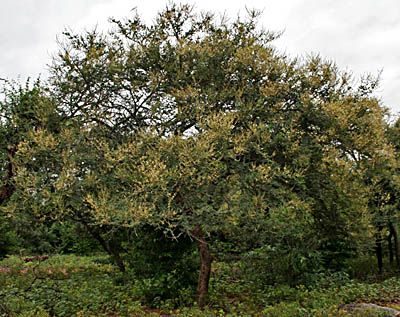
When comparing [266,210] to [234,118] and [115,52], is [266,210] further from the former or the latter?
[115,52]

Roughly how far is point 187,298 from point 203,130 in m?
3.02

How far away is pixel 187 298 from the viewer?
746 centimetres

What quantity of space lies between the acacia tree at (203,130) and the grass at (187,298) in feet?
2.73

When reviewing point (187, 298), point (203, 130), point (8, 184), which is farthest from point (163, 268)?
point (203, 130)

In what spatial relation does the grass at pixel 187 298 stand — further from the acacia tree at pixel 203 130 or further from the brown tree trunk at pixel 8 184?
the brown tree trunk at pixel 8 184

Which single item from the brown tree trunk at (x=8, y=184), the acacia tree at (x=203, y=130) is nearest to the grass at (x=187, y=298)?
the acacia tree at (x=203, y=130)

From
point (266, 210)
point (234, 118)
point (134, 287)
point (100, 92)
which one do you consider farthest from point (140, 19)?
point (134, 287)

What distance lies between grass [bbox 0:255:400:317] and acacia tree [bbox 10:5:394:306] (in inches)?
32.7

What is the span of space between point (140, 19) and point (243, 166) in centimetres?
274

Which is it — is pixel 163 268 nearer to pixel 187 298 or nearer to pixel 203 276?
pixel 187 298

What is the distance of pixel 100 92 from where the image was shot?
657cm

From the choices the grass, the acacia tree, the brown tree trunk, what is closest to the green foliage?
the grass

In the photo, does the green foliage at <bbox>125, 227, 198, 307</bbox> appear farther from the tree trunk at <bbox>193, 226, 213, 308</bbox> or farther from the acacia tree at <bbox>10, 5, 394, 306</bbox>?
the acacia tree at <bbox>10, 5, 394, 306</bbox>

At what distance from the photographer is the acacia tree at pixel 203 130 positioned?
565cm
